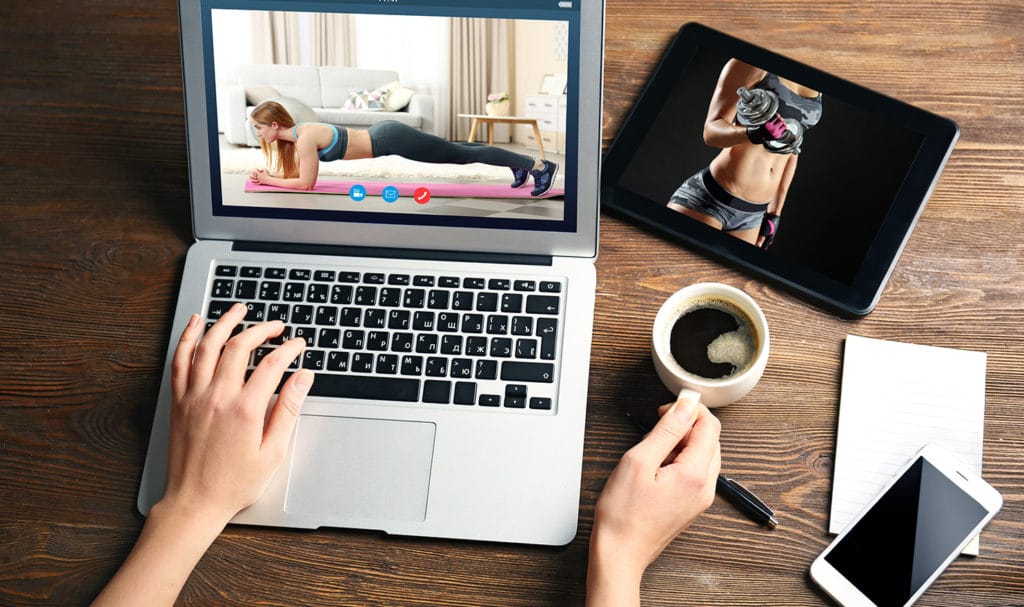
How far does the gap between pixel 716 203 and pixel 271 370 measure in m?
0.50

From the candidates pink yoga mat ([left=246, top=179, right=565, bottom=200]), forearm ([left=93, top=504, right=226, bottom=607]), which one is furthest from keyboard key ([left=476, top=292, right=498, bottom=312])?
forearm ([left=93, top=504, right=226, bottom=607])

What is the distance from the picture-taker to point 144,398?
82cm

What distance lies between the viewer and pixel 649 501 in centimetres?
68

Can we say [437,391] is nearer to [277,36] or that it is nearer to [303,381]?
[303,381]

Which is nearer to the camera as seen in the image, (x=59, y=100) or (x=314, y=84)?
(x=314, y=84)

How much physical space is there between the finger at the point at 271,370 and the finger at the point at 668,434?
35cm

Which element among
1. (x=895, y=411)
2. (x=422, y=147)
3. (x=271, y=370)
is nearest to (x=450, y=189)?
(x=422, y=147)

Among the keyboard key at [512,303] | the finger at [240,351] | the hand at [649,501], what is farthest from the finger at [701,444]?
the finger at [240,351]

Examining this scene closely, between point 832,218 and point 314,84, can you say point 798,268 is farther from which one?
point 314,84

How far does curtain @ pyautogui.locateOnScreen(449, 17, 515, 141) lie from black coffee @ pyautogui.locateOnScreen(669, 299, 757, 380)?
10.4 inches

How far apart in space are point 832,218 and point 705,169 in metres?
0.14

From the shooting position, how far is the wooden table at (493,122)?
780 mm

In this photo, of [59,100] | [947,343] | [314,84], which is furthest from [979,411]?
[59,100]

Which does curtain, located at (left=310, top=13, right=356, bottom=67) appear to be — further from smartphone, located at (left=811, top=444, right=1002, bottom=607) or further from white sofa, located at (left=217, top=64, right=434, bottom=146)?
smartphone, located at (left=811, top=444, right=1002, bottom=607)
